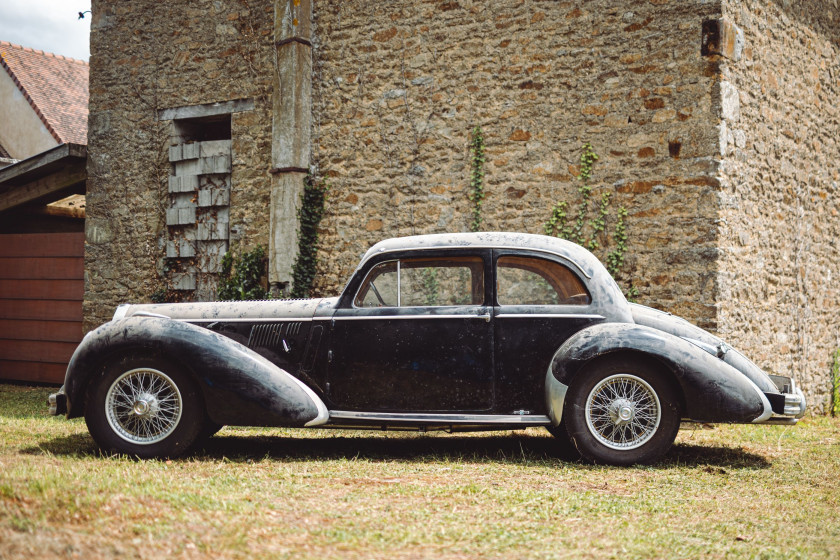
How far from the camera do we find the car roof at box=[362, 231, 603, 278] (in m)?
5.38

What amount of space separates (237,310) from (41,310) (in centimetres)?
772

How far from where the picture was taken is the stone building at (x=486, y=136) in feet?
25.5

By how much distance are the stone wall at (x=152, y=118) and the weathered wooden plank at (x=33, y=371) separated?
1072 millimetres

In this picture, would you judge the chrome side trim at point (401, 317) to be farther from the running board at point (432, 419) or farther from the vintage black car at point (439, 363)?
the running board at point (432, 419)

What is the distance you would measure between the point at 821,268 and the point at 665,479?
6233 millimetres

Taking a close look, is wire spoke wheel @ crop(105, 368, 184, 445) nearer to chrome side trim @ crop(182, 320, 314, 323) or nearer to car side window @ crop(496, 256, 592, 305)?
chrome side trim @ crop(182, 320, 314, 323)

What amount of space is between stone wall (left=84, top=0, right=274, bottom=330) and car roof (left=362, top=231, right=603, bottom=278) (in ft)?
15.6

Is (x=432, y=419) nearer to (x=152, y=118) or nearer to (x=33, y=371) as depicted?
(x=152, y=118)

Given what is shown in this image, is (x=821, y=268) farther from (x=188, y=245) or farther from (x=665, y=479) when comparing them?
(x=188, y=245)

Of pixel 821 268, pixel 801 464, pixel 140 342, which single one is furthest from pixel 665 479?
pixel 821 268

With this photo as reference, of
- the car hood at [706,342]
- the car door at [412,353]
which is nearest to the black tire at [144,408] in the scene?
the car door at [412,353]

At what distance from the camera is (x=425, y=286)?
17.4 ft

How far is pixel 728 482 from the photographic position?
4762mm

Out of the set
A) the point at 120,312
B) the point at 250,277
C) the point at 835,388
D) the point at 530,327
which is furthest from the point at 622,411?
the point at 835,388
